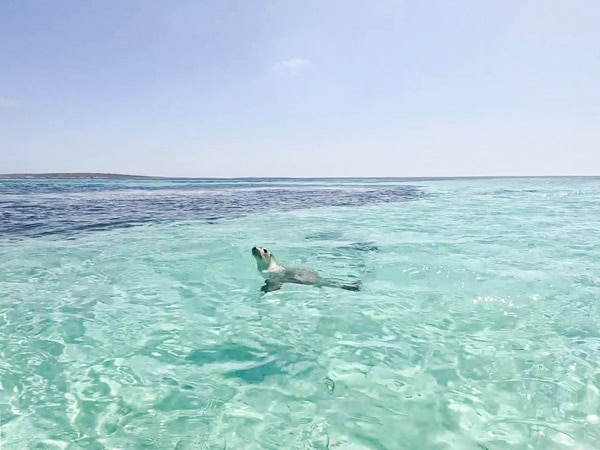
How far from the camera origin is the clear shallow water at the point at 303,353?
3785 millimetres

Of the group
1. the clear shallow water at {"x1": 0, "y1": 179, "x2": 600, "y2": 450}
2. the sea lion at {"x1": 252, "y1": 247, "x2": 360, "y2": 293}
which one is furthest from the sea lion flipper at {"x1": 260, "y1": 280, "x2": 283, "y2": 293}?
the clear shallow water at {"x1": 0, "y1": 179, "x2": 600, "y2": 450}

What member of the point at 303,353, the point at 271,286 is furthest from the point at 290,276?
the point at 303,353

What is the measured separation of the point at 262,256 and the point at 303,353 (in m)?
3.47

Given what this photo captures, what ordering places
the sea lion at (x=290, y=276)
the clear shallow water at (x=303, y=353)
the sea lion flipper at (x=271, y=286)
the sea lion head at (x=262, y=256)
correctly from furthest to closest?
the sea lion head at (x=262, y=256)
the sea lion at (x=290, y=276)
the sea lion flipper at (x=271, y=286)
the clear shallow water at (x=303, y=353)

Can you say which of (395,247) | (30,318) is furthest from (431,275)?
(30,318)

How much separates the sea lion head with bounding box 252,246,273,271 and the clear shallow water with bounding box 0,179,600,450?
52 centimetres

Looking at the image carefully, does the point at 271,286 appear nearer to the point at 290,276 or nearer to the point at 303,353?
the point at 290,276

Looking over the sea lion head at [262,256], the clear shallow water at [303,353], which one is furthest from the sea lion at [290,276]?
the clear shallow water at [303,353]

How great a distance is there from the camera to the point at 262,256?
27.8 feet

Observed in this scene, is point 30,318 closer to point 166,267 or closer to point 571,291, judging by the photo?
point 166,267

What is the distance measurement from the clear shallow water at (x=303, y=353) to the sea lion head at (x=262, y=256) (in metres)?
0.52

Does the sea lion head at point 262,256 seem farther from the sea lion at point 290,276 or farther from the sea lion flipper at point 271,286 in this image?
the sea lion flipper at point 271,286

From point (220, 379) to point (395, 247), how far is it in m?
8.67

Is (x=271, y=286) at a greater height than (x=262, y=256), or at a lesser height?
lesser
